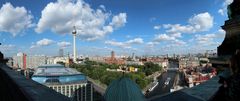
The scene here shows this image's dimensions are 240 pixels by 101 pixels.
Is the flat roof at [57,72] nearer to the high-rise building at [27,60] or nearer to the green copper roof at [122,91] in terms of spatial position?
the high-rise building at [27,60]

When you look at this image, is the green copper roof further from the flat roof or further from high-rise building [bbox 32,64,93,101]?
the flat roof

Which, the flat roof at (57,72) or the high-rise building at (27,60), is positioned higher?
the high-rise building at (27,60)

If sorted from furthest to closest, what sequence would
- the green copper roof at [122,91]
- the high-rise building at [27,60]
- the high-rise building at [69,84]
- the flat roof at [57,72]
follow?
the high-rise building at [27,60] → the flat roof at [57,72] → the high-rise building at [69,84] → the green copper roof at [122,91]

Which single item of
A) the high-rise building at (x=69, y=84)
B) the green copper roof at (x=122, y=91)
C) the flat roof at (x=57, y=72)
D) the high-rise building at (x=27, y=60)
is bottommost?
the high-rise building at (x=69, y=84)

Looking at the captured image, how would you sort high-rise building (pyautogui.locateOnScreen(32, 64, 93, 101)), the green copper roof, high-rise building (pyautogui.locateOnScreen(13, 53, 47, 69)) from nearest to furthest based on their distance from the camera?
the green copper roof
high-rise building (pyautogui.locateOnScreen(32, 64, 93, 101))
high-rise building (pyautogui.locateOnScreen(13, 53, 47, 69))

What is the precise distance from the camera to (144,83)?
63.8 metres

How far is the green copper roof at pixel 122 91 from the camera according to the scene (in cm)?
350

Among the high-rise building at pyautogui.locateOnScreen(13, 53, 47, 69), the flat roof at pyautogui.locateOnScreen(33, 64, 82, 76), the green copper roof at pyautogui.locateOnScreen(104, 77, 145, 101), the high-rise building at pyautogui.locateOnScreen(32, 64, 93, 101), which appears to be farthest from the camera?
the high-rise building at pyautogui.locateOnScreen(13, 53, 47, 69)

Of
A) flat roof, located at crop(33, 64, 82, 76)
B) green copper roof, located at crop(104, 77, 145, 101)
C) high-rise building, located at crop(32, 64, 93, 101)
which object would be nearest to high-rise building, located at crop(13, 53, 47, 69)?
flat roof, located at crop(33, 64, 82, 76)

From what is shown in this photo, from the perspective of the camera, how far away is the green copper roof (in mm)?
3502

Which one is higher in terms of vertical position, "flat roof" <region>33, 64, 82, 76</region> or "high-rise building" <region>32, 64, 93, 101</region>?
"flat roof" <region>33, 64, 82, 76</region>

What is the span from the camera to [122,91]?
3.54 m

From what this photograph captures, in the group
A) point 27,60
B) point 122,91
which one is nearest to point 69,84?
point 122,91

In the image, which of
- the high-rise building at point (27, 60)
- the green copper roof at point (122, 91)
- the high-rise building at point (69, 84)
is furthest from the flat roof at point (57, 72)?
the green copper roof at point (122, 91)
